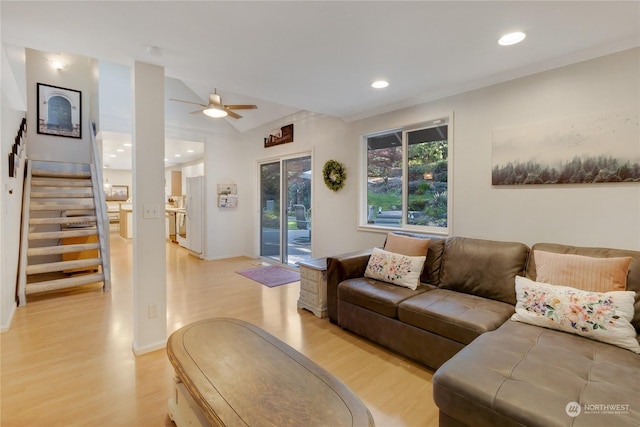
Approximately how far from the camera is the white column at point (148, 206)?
2430mm

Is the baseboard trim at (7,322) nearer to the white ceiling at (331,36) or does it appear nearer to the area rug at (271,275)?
the white ceiling at (331,36)

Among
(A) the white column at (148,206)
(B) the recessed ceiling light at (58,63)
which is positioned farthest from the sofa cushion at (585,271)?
(B) the recessed ceiling light at (58,63)

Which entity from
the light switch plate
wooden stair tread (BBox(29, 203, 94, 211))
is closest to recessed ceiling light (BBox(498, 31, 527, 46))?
the light switch plate

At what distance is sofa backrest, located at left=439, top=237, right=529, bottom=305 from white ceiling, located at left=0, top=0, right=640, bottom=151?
156cm

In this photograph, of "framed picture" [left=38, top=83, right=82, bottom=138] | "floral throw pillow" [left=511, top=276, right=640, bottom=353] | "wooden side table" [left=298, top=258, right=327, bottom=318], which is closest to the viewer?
"floral throw pillow" [left=511, top=276, right=640, bottom=353]

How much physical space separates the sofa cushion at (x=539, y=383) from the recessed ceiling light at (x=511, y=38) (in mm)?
2010

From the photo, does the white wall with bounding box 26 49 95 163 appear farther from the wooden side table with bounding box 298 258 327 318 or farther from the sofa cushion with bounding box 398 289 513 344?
the sofa cushion with bounding box 398 289 513 344

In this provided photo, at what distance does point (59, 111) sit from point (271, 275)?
4834mm

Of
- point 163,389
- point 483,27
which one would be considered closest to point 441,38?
point 483,27

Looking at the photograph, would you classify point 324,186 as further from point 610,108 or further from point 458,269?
point 610,108

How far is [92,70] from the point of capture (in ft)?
18.2

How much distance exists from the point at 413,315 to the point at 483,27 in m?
2.09

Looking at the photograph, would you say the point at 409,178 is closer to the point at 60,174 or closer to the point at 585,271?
the point at 585,271

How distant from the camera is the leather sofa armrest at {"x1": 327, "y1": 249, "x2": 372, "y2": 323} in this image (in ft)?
9.91
